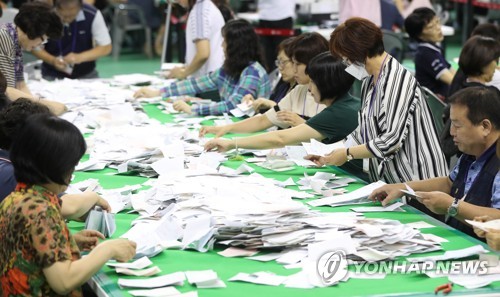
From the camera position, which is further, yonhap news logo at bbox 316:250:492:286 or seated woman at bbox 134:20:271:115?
seated woman at bbox 134:20:271:115

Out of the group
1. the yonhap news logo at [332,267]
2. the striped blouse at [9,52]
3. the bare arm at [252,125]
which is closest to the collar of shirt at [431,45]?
the bare arm at [252,125]

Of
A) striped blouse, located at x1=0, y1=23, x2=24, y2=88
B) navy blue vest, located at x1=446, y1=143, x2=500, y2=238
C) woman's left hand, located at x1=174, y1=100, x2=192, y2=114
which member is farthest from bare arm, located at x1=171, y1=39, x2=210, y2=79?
navy blue vest, located at x1=446, y1=143, x2=500, y2=238

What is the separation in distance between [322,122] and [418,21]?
258 centimetres

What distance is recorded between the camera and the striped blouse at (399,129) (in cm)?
353

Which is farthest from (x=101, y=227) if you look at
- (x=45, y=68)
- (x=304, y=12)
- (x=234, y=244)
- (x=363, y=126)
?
(x=304, y=12)

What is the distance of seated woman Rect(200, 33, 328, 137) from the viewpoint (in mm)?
4398

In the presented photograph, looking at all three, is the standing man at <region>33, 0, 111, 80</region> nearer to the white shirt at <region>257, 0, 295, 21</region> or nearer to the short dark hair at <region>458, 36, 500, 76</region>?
the white shirt at <region>257, 0, 295, 21</region>

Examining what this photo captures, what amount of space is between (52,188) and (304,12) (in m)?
7.71

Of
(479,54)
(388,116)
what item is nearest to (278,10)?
(479,54)

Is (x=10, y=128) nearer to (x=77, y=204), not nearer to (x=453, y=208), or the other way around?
(x=77, y=204)

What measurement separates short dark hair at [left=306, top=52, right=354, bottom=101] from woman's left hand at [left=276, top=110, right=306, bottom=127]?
0.33 meters

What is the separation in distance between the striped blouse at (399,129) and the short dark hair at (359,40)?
0.08 metres

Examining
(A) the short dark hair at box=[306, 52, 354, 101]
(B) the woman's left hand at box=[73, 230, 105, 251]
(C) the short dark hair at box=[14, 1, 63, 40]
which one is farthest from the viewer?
(C) the short dark hair at box=[14, 1, 63, 40]

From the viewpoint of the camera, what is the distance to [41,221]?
7.24 ft
